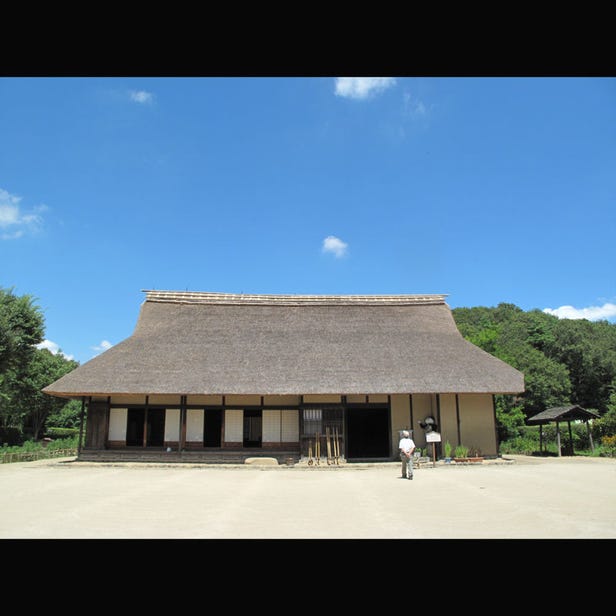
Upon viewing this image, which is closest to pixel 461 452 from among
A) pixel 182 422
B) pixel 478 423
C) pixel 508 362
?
pixel 478 423

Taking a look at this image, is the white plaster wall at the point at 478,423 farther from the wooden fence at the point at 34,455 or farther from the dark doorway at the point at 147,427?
A: the wooden fence at the point at 34,455

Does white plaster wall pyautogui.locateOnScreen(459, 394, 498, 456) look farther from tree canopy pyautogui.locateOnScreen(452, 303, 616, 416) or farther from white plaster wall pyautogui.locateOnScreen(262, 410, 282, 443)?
tree canopy pyautogui.locateOnScreen(452, 303, 616, 416)

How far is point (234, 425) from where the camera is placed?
18.5 m

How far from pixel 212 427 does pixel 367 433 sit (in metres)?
7.43

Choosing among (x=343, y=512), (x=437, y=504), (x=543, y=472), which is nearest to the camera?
(x=343, y=512)

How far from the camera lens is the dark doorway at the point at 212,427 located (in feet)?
61.3

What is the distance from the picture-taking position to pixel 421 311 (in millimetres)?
23172

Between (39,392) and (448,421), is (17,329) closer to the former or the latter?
(39,392)

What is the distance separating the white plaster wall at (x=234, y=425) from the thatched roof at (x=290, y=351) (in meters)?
1.67

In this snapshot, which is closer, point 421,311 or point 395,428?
point 395,428
